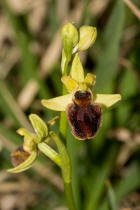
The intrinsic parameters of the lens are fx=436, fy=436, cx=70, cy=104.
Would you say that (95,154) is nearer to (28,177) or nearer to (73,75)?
(28,177)

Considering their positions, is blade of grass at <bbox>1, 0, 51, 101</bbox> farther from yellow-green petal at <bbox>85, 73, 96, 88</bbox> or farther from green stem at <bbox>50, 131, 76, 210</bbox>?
green stem at <bbox>50, 131, 76, 210</bbox>

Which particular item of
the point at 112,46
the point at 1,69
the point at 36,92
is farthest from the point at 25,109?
the point at 112,46

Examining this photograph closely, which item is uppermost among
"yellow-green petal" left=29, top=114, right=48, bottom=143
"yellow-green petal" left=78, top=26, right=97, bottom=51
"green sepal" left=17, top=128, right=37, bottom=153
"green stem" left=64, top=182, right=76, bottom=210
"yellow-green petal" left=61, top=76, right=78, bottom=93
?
"yellow-green petal" left=78, top=26, right=97, bottom=51

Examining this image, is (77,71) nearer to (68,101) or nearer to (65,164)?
(68,101)

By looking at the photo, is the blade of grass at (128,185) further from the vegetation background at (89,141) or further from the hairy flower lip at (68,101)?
the hairy flower lip at (68,101)

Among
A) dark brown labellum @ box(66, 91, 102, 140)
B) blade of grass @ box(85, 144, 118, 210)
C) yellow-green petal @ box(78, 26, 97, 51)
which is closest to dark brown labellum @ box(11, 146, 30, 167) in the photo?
dark brown labellum @ box(66, 91, 102, 140)

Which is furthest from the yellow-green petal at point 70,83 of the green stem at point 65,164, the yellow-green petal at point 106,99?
the green stem at point 65,164

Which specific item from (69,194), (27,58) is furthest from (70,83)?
(27,58)
